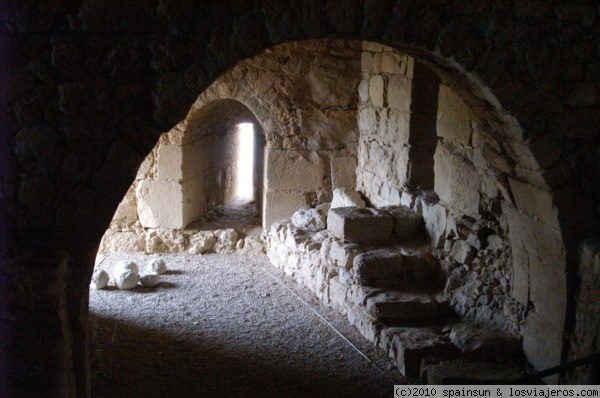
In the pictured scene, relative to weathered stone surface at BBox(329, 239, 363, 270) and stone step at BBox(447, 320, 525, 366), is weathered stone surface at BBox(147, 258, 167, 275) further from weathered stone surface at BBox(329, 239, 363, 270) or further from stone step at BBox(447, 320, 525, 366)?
stone step at BBox(447, 320, 525, 366)

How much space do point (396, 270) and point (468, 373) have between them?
143 centimetres

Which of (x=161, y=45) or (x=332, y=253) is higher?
(x=161, y=45)

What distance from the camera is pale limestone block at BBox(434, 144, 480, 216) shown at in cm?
495

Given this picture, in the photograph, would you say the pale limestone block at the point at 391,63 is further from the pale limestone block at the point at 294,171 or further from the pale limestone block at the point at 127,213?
the pale limestone block at the point at 127,213

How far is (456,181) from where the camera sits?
5.21 m

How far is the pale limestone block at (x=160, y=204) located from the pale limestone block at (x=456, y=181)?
304cm

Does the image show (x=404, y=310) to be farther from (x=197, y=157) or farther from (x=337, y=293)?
(x=197, y=157)

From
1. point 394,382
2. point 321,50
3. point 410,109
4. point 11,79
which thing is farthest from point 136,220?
point 11,79

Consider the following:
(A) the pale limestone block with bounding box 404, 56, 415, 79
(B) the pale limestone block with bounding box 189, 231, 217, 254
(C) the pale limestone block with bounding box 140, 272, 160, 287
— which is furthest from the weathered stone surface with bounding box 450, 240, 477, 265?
(B) the pale limestone block with bounding box 189, 231, 217, 254

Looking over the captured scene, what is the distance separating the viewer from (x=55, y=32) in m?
3.10

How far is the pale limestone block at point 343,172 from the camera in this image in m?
7.43

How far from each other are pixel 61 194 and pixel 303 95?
4.38m

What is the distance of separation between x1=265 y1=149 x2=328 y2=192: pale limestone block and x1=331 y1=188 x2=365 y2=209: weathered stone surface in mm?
318

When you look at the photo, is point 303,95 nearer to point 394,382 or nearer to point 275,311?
point 275,311
